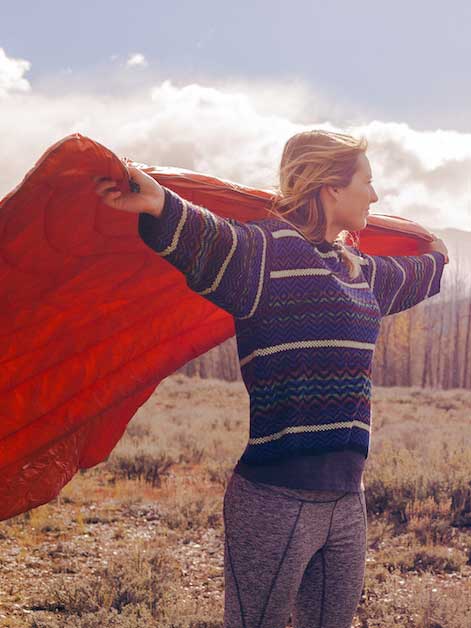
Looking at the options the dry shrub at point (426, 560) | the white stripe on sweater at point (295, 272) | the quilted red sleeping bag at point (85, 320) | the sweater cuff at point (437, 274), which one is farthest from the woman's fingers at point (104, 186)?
the dry shrub at point (426, 560)

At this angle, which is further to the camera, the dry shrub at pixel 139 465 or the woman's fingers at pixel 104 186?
the dry shrub at pixel 139 465

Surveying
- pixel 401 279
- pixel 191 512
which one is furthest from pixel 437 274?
pixel 191 512

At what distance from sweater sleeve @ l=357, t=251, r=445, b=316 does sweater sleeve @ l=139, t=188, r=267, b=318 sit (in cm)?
68

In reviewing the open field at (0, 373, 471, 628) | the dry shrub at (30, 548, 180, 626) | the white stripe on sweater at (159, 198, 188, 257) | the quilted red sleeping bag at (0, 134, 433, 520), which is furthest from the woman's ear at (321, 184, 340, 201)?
the dry shrub at (30, 548, 180, 626)

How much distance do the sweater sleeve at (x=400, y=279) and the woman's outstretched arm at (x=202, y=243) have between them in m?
0.69

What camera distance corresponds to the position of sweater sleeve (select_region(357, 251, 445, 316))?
9.29 feet

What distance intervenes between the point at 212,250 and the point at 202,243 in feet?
0.15

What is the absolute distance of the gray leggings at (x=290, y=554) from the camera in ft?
7.41

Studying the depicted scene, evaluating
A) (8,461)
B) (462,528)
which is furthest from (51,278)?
(462,528)

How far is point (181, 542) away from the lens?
7.00 m

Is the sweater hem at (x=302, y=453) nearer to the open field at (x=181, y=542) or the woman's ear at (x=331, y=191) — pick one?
the woman's ear at (x=331, y=191)

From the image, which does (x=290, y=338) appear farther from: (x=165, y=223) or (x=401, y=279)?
(x=401, y=279)

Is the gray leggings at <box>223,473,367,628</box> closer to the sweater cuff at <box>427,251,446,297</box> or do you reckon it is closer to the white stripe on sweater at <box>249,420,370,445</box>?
the white stripe on sweater at <box>249,420,370,445</box>

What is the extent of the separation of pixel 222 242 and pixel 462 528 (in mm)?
6181
